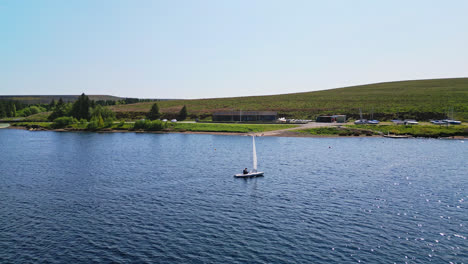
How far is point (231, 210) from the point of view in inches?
2015

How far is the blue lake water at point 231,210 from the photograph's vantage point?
123 ft

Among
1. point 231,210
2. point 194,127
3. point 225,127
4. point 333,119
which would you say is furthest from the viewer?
point 333,119

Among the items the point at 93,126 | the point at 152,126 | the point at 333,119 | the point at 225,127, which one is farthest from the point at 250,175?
the point at 93,126

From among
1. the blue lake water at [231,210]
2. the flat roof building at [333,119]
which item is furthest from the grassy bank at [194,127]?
the blue lake water at [231,210]

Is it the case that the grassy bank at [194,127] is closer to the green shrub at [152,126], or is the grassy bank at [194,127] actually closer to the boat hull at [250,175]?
the green shrub at [152,126]

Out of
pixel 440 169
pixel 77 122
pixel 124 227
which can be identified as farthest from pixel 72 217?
pixel 77 122

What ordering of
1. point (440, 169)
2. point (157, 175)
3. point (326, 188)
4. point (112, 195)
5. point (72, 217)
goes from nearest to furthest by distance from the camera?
1. point (72, 217)
2. point (112, 195)
3. point (326, 188)
4. point (157, 175)
5. point (440, 169)

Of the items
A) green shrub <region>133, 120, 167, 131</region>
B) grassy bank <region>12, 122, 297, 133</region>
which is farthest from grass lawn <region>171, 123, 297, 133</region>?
green shrub <region>133, 120, 167, 131</region>

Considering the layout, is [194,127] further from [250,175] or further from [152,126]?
[250,175]

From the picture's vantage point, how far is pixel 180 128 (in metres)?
181

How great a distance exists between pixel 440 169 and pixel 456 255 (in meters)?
50.6

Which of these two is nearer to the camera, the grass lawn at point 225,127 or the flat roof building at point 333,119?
the grass lawn at point 225,127

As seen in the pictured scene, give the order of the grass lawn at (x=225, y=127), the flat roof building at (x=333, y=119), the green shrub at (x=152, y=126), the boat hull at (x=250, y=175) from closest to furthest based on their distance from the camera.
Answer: the boat hull at (x=250, y=175)
the grass lawn at (x=225, y=127)
the green shrub at (x=152, y=126)
the flat roof building at (x=333, y=119)

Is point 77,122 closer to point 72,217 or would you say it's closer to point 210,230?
point 72,217
